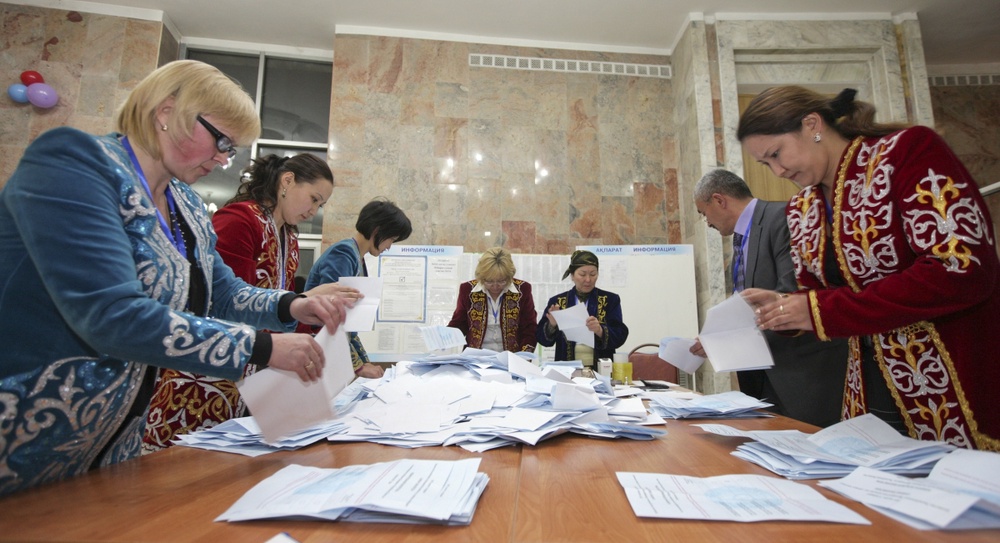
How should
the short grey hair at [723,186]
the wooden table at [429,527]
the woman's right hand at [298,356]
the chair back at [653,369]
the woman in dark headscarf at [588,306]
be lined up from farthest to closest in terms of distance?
the woman in dark headscarf at [588,306], the chair back at [653,369], the short grey hair at [723,186], the woman's right hand at [298,356], the wooden table at [429,527]

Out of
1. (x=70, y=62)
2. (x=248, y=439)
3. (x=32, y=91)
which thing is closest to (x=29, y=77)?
(x=32, y=91)

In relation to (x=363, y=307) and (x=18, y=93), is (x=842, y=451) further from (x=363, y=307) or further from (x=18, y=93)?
(x=18, y=93)

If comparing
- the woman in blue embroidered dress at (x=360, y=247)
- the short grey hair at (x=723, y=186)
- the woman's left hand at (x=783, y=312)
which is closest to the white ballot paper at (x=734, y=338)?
the woman's left hand at (x=783, y=312)

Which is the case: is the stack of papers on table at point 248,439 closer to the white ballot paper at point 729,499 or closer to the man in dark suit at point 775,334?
the white ballot paper at point 729,499

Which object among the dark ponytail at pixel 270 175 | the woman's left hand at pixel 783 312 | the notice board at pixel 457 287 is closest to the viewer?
the woman's left hand at pixel 783 312

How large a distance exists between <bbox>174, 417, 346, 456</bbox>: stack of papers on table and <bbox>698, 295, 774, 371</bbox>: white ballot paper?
889 millimetres

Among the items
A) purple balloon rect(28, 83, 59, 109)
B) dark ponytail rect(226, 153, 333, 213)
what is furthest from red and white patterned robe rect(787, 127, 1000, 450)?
purple balloon rect(28, 83, 59, 109)

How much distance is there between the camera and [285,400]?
0.78m

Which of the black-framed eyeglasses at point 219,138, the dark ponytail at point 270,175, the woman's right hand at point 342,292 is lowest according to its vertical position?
the woman's right hand at point 342,292

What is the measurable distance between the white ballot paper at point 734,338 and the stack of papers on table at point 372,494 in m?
0.71

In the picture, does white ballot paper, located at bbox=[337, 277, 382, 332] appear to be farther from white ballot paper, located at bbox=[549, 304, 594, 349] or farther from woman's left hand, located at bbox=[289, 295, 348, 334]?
white ballot paper, located at bbox=[549, 304, 594, 349]

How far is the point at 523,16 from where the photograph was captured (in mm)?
4578

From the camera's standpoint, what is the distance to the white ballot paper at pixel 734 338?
3.63 ft

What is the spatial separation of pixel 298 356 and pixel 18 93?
17.7 ft
